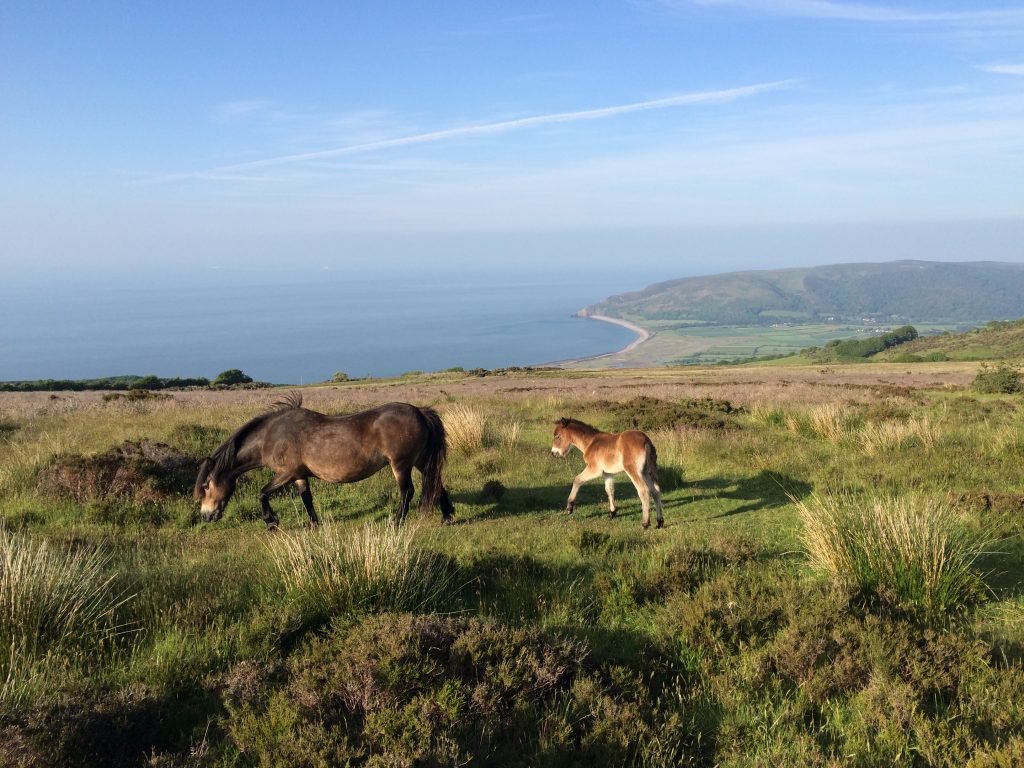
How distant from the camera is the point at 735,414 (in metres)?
20.8

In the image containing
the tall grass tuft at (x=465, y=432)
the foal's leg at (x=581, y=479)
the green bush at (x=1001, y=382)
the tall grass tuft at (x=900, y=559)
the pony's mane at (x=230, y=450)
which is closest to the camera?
the tall grass tuft at (x=900, y=559)

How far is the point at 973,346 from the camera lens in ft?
262

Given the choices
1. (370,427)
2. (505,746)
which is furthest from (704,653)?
(370,427)

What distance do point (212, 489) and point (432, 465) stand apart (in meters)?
3.48

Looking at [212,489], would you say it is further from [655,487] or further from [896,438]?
[896,438]

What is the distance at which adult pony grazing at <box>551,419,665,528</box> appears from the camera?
9.62m

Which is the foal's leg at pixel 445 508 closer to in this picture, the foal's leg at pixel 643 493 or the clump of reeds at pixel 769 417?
the foal's leg at pixel 643 493

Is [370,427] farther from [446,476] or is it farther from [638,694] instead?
[638,694]

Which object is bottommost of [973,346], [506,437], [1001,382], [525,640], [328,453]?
[973,346]

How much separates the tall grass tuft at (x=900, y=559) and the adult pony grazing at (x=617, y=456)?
274 cm

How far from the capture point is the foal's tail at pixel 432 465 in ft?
32.3

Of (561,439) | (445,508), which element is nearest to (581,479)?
(561,439)

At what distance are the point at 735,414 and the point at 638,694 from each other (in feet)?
57.2

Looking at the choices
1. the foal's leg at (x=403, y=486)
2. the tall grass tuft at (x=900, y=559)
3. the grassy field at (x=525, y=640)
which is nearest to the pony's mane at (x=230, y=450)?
the grassy field at (x=525, y=640)
